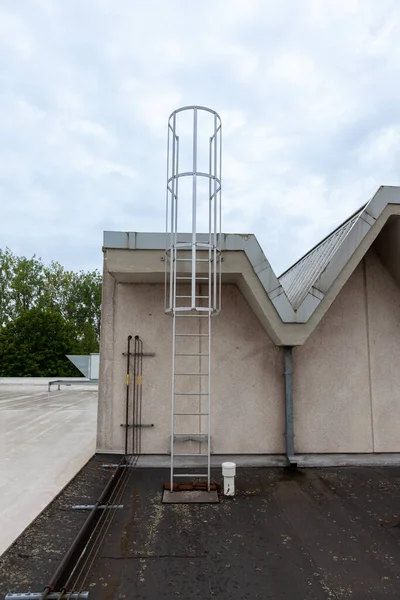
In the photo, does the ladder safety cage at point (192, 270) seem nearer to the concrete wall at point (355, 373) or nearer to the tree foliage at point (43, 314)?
the concrete wall at point (355, 373)

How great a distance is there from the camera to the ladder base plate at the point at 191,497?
5098mm

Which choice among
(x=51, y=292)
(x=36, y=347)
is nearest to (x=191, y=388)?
(x=36, y=347)

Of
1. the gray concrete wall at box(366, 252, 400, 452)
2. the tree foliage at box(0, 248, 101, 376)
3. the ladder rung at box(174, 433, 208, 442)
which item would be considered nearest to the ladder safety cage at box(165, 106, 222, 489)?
the ladder rung at box(174, 433, 208, 442)

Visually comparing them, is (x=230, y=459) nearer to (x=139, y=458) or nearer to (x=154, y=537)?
(x=139, y=458)

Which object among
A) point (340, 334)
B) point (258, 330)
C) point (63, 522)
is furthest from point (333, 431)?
point (63, 522)

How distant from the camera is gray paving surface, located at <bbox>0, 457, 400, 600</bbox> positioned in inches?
128

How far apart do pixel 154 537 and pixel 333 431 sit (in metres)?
4.16

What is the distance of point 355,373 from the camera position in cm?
719

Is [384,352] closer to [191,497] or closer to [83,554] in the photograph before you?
[191,497]

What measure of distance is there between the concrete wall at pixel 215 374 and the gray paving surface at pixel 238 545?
118 cm

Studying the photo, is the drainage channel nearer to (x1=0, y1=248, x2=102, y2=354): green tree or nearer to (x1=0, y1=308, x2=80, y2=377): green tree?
(x1=0, y1=308, x2=80, y2=377): green tree

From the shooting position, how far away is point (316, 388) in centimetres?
712

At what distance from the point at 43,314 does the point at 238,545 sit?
111 ft

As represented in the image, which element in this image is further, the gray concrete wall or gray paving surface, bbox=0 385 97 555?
the gray concrete wall
